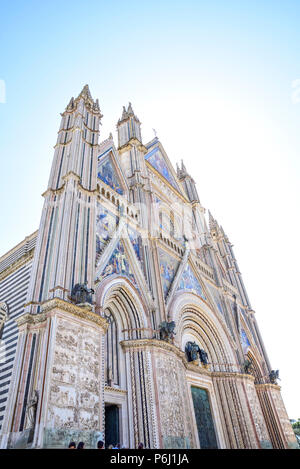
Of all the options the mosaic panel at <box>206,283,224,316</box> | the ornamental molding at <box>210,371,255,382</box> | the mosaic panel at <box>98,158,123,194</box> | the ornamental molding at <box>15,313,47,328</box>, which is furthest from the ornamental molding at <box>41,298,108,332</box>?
the mosaic panel at <box>206,283,224,316</box>

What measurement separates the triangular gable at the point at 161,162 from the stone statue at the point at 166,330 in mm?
12884

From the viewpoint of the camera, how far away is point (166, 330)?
41.5 ft

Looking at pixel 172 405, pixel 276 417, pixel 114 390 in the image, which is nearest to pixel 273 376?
pixel 276 417

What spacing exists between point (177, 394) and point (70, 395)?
5.21 metres

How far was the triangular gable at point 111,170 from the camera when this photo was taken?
16219 mm

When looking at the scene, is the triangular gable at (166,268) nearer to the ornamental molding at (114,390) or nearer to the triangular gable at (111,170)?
the triangular gable at (111,170)

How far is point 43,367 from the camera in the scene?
788 centimetres

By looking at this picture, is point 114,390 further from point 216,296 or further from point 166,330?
point 216,296

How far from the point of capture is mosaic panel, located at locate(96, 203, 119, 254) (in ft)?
41.4

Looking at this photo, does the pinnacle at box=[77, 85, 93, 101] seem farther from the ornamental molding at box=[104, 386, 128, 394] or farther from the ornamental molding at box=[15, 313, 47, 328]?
the ornamental molding at box=[104, 386, 128, 394]

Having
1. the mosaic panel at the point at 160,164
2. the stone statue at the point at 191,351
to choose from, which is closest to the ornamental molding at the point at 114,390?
the stone statue at the point at 191,351

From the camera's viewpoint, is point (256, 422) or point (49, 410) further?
point (256, 422)
